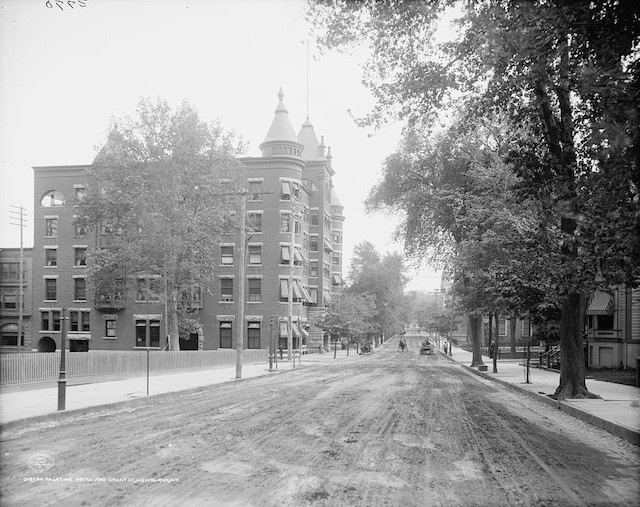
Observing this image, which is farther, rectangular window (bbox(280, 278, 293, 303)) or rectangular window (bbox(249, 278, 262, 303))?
rectangular window (bbox(249, 278, 262, 303))

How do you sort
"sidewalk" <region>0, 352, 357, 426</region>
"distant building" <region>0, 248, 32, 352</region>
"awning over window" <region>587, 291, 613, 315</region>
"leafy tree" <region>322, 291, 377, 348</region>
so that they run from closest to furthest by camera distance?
"sidewalk" <region>0, 352, 357, 426</region>
"awning over window" <region>587, 291, 613, 315</region>
"distant building" <region>0, 248, 32, 352</region>
"leafy tree" <region>322, 291, 377, 348</region>

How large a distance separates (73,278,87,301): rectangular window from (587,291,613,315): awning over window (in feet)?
147

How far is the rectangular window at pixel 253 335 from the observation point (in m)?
55.8

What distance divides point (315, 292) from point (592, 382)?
4580 cm

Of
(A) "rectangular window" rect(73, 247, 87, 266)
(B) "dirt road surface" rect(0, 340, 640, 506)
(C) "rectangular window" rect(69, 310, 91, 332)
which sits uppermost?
(A) "rectangular window" rect(73, 247, 87, 266)

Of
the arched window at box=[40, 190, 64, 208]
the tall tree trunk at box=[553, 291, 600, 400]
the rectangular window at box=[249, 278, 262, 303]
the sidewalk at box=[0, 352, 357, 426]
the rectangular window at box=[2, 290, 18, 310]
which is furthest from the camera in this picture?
the rectangular window at box=[2, 290, 18, 310]

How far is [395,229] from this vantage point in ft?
133

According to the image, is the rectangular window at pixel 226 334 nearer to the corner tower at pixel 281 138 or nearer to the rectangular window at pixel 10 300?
the corner tower at pixel 281 138

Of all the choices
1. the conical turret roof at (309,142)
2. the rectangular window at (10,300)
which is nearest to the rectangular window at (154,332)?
the rectangular window at (10,300)

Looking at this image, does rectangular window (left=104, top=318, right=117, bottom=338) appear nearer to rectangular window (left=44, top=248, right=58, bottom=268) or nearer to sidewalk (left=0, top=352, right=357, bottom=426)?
rectangular window (left=44, top=248, right=58, bottom=268)

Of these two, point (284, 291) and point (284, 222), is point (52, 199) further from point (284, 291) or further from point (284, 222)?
point (284, 291)

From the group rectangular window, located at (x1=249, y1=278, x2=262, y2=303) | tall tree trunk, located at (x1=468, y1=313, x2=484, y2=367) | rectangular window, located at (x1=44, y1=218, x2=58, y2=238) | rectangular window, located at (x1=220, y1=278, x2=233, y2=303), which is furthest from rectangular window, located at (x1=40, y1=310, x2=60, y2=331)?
tall tree trunk, located at (x1=468, y1=313, x2=484, y2=367)

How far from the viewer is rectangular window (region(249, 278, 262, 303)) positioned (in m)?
56.0

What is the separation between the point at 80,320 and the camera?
187ft
